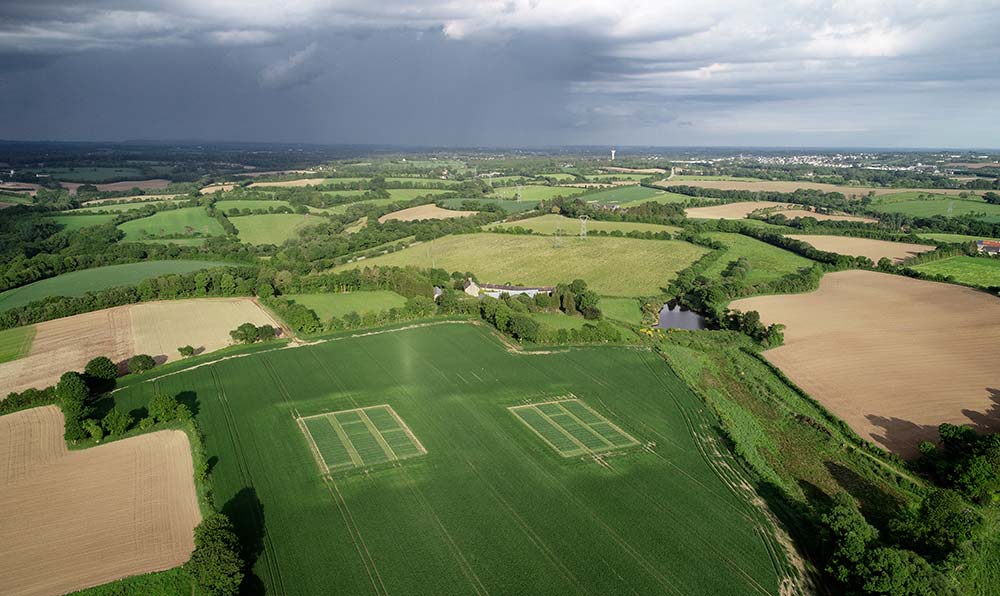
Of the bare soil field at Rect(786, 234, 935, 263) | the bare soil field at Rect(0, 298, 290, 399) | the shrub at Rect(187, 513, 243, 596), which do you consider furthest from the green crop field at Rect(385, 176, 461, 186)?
the shrub at Rect(187, 513, 243, 596)

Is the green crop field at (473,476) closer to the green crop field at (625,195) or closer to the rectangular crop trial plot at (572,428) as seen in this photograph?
the rectangular crop trial plot at (572,428)

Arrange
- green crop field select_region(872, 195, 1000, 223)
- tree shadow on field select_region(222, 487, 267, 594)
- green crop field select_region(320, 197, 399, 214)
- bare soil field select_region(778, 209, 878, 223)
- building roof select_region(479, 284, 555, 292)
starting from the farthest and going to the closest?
1. green crop field select_region(320, 197, 399, 214)
2. green crop field select_region(872, 195, 1000, 223)
3. bare soil field select_region(778, 209, 878, 223)
4. building roof select_region(479, 284, 555, 292)
5. tree shadow on field select_region(222, 487, 267, 594)

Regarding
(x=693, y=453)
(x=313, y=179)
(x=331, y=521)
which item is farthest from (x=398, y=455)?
(x=313, y=179)

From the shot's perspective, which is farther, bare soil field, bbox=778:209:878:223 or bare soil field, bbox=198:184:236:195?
bare soil field, bbox=198:184:236:195

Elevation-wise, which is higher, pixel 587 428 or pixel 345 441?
pixel 587 428

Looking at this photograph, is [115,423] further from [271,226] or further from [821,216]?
[821,216]

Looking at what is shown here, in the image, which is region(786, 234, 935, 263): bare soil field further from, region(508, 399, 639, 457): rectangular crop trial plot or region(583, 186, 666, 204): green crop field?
region(508, 399, 639, 457): rectangular crop trial plot

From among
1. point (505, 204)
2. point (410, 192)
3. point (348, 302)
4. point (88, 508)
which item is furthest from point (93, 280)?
point (410, 192)
